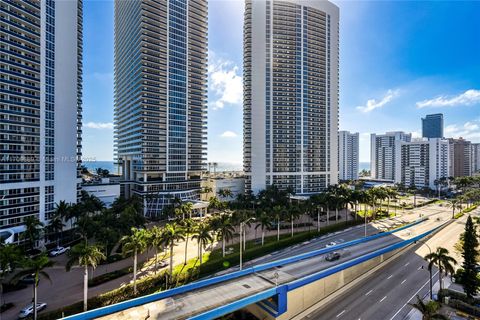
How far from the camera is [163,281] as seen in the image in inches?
1629

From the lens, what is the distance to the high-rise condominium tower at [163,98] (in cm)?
9719

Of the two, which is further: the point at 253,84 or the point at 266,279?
the point at 253,84

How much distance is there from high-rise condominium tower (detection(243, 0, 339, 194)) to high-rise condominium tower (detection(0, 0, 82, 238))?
72834mm

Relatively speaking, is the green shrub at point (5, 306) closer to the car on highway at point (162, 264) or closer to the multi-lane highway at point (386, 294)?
the car on highway at point (162, 264)

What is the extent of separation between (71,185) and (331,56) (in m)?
131

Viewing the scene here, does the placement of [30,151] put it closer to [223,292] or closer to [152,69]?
[152,69]

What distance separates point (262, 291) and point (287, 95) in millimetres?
104543

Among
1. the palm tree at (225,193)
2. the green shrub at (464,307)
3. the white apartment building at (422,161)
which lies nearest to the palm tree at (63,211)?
the palm tree at (225,193)

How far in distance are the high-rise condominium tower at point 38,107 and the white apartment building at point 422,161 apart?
200 m

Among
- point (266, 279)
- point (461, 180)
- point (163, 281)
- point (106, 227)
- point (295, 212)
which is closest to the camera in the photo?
point (266, 279)

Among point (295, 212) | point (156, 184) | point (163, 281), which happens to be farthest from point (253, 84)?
point (163, 281)

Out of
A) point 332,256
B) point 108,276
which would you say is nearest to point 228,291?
point 332,256

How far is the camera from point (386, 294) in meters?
38.2

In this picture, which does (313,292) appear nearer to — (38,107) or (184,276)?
(184,276)
